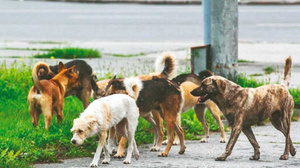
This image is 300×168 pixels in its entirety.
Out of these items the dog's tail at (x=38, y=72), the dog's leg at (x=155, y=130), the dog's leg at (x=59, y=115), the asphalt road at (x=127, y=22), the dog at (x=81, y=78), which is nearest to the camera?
the dog's leg at (x=155, y=130)

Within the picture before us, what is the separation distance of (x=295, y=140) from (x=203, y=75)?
1.37 m

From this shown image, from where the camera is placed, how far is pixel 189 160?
7.19 metres

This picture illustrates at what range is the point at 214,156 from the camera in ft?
24.4

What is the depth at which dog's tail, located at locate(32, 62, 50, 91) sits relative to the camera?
25.9ft

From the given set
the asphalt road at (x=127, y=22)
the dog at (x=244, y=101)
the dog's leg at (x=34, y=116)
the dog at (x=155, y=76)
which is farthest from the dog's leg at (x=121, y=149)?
the asphalt road at (x=127, y=22)

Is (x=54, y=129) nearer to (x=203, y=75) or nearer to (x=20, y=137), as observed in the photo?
(x=20, y=137)

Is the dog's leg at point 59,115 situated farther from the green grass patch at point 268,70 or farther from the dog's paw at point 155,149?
the green grass patch at point 268,70

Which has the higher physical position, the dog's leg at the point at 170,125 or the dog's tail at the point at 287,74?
the dog's tail at the point at 287,74

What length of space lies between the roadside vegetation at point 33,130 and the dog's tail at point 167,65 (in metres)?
0.62

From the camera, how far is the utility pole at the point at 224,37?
10.4 m

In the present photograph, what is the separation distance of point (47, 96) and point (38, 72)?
93 centimetres

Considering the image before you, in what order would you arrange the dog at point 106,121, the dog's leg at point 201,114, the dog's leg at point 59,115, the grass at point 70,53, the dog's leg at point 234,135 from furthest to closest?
the grass at point 70,53 < the dog's leg at point 201,114 < the dog's leg at point 59,115 < the dog's leg at point 234,135 < the dog at point 106,121

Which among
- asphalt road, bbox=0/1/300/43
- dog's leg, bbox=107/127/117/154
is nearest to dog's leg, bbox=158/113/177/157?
dog's leg, bbox=107/127/117/154

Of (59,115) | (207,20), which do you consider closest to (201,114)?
(59,115)
